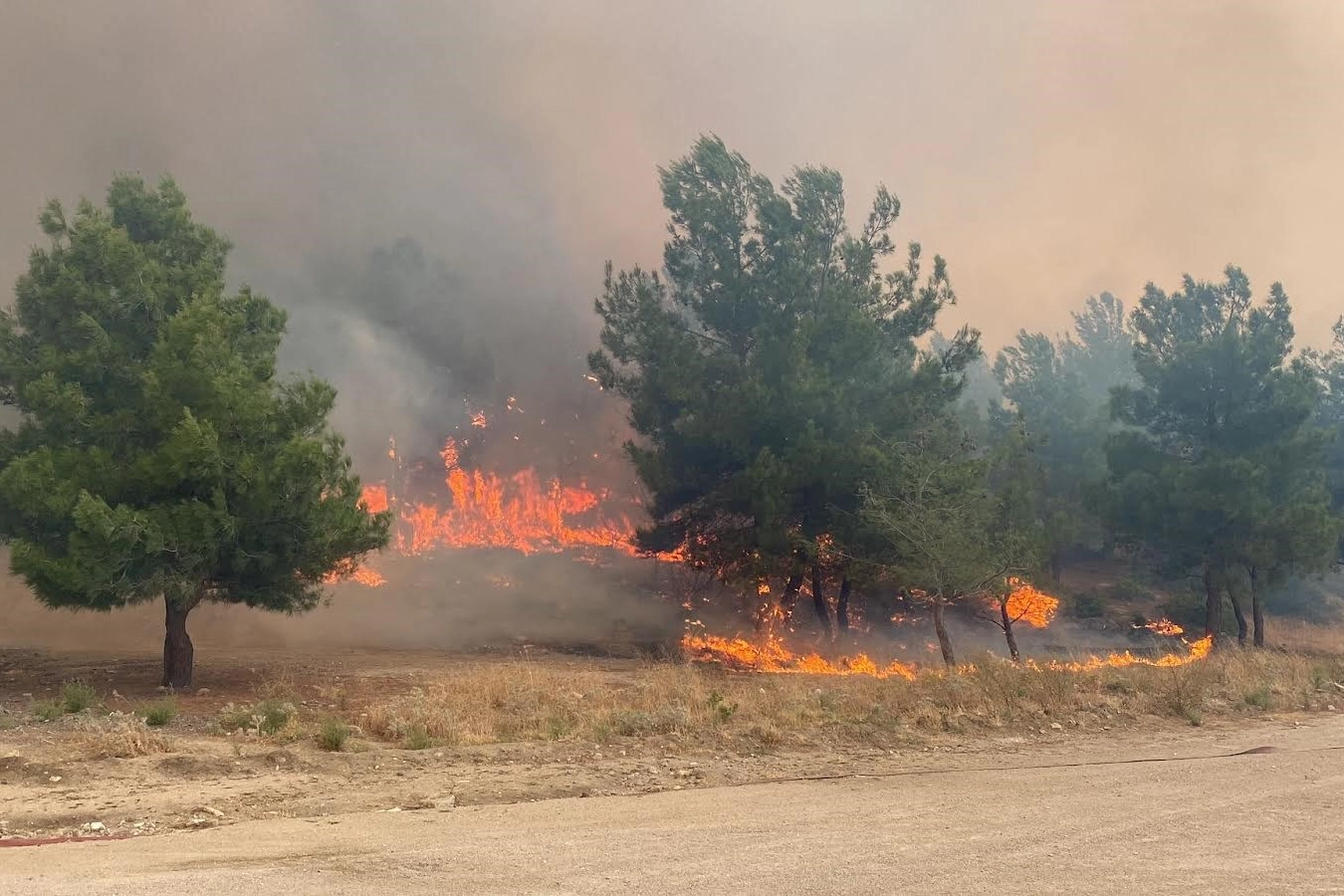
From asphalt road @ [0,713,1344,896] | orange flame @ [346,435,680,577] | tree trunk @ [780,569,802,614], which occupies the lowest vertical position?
asphalt road @ [0,713,1344,896]

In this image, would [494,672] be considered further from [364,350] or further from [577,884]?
[364,350]

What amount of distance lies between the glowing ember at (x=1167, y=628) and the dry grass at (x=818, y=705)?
1765 cm

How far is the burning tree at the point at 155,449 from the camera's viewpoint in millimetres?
16125

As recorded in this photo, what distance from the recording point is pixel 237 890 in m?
5.90

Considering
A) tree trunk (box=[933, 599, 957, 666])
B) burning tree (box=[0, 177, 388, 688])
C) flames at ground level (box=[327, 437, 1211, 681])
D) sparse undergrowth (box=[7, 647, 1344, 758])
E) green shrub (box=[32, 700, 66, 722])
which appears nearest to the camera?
sparse undergrowth (box=[7, 647, 1344, 758])

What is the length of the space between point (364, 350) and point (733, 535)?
27732 mm

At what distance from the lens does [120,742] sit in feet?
33.6

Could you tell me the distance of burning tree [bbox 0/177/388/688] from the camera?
635 inches

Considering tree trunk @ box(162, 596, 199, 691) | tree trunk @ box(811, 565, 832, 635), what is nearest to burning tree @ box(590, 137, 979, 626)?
tree trunk @ box(811, 565, 832, 635)

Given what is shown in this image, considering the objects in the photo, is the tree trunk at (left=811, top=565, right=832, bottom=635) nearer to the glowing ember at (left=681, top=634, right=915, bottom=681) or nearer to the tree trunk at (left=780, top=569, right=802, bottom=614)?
the tree trunk at (left=780, top=569, right=802, bottom=614)

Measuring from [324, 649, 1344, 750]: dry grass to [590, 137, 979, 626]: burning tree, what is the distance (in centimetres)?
953

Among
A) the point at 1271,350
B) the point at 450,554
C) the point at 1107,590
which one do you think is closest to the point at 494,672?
the point at 450,554

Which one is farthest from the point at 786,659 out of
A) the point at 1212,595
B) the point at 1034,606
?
the point at 1212,595

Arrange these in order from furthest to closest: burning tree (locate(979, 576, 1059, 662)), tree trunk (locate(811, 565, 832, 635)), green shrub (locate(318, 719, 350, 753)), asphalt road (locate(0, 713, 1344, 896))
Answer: tree trunk (locate(811, 565, 832, 635)) < burning tree (locate(979, 576, 1059, 662)) < green shrub (locate(318, 719, 350, 753)) < asphalt road (locate(0, 713, 1344, 896))
